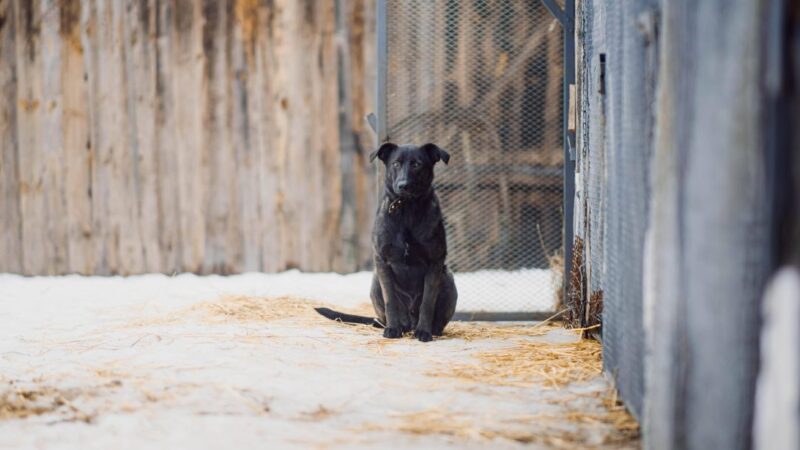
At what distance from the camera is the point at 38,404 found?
3.40 m

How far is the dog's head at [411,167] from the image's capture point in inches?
201

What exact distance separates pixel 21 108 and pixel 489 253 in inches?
170

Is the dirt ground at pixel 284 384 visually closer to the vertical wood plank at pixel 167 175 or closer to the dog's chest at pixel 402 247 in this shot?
the dog's chest at pixel 402 247

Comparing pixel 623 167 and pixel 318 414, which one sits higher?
pixel 623 167

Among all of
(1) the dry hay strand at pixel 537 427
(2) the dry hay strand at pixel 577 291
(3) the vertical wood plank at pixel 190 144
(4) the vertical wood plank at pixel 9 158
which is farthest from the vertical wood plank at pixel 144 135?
(1) the dry hay strand at pixel 537 427

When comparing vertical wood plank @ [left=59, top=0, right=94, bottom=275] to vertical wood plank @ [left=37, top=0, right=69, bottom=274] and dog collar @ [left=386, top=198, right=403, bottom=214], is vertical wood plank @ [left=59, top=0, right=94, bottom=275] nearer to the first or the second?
vertical wood plank @ [left=37, top=0, right=69, bottom=274]

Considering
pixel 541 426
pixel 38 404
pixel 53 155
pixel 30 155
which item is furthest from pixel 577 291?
pixel 30 155

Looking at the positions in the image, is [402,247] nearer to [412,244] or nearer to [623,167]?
[412,244]

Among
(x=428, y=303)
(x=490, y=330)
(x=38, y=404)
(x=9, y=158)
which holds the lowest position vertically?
(x=490, y=330)

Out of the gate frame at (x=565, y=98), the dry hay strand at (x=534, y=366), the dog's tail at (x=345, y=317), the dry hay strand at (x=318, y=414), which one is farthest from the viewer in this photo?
the gate frame at (x=565, y=98)

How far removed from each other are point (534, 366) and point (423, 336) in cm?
111

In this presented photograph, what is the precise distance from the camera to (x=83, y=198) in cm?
766

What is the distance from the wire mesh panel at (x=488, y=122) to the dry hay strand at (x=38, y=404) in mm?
2973

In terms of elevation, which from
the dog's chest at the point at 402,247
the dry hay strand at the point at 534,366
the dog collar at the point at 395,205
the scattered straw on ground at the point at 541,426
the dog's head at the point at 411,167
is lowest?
the dry hay strand at the point at 534,366
